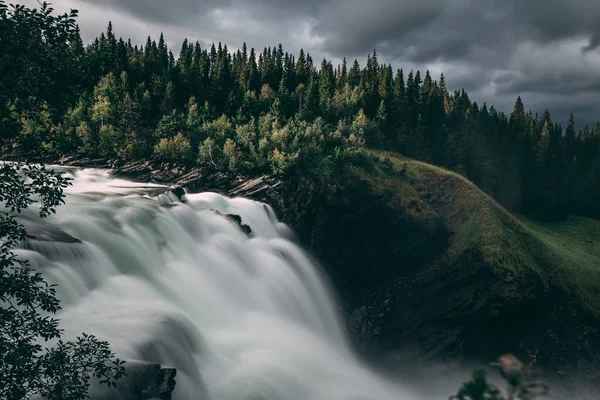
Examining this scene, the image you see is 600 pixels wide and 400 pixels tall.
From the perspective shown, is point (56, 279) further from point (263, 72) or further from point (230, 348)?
point (263, 72)

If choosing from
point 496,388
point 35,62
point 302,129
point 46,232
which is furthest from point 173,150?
point 496,388

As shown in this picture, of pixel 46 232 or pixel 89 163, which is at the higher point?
pixel 89 163

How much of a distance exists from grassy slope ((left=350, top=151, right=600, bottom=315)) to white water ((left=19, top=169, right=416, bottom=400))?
Answer: 680 inches

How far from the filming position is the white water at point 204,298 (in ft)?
64.7

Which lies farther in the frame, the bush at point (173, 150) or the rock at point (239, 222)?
the bush at point (173, 150)

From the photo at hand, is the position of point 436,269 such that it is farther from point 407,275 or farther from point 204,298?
point 204,298

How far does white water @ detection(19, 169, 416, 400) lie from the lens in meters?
19.7

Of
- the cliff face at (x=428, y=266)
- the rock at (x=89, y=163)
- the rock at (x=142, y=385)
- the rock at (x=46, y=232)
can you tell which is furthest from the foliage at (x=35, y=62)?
the rock at (x=89, y=163)

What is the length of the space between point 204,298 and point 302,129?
142 feet

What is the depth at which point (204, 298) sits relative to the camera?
27734 mm

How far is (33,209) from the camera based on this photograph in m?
28.3

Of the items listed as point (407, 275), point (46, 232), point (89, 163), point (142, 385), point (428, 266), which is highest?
point (89, 163)

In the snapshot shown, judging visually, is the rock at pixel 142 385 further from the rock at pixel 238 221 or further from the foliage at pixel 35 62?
the rock at pixel 238 221

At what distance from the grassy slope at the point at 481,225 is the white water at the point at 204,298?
17.3 meters
